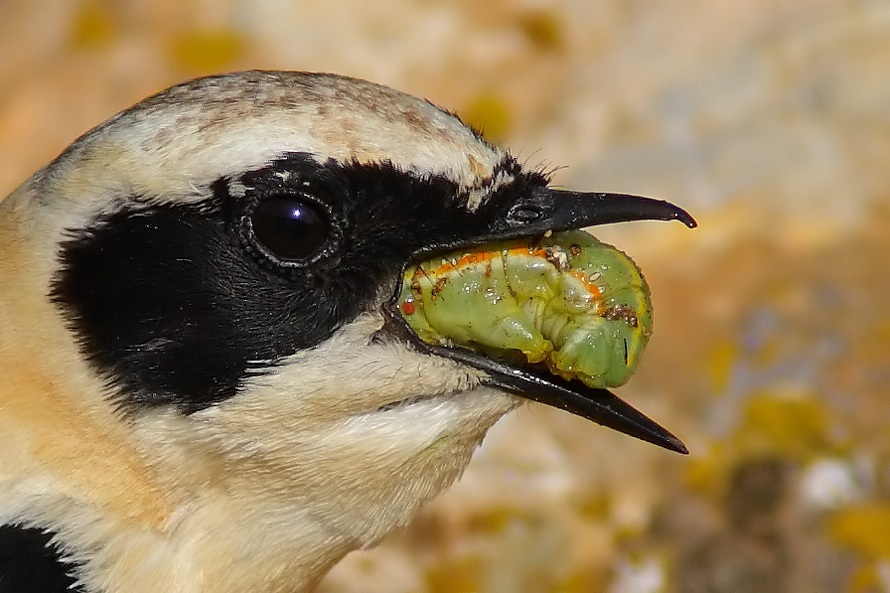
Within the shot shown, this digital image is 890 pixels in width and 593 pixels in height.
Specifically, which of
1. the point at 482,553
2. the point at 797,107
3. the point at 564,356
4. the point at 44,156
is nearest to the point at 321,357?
the point at 564,356

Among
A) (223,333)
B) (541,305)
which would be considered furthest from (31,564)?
(541,305)

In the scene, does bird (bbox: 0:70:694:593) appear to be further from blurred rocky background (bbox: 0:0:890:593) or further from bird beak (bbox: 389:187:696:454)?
blurred rocky background (bbox: 0:0:890:593)

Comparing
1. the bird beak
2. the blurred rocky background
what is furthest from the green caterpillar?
the blurred rocky background

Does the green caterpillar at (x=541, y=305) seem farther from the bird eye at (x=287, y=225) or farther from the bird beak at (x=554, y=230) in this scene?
the bird eye at (x=287, y=225)

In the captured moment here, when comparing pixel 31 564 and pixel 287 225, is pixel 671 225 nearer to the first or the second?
pixel 287 225

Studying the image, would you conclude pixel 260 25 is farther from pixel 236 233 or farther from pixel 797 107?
pixel 236 233

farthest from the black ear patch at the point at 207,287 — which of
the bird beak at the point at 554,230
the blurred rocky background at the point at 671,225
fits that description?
the blurred rocky background at the point at 671,225

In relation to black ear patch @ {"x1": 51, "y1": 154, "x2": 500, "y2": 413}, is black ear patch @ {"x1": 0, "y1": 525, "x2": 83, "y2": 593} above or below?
below
